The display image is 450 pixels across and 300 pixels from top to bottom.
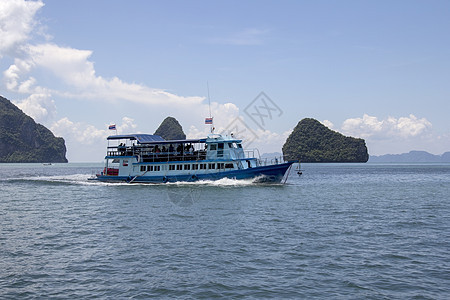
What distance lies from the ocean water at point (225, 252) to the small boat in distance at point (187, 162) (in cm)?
1633

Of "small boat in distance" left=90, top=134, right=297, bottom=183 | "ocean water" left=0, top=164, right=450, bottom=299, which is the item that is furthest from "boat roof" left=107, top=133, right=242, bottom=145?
"ocean water" left=0, top=164, right=450, bottom=299

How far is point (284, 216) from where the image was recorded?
2702 centimetres

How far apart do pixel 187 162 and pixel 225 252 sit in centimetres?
3439

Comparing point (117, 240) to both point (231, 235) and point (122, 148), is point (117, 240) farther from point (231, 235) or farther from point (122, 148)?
point (122, 148)

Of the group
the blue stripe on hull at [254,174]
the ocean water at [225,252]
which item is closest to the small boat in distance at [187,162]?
the blue stripe on hull at [254,174]

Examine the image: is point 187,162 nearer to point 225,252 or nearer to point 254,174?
point 254,174

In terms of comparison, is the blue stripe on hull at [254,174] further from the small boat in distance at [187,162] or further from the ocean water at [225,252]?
the ocean water at [225,252]

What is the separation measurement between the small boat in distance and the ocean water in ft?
53.6

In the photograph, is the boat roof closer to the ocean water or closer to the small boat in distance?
the small boat in distance

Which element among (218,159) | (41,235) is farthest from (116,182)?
(41,235)

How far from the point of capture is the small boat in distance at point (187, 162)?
159 feet

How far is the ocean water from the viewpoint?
12.7 meters

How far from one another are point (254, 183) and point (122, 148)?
802 inches

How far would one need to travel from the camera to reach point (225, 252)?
56.0 feet
